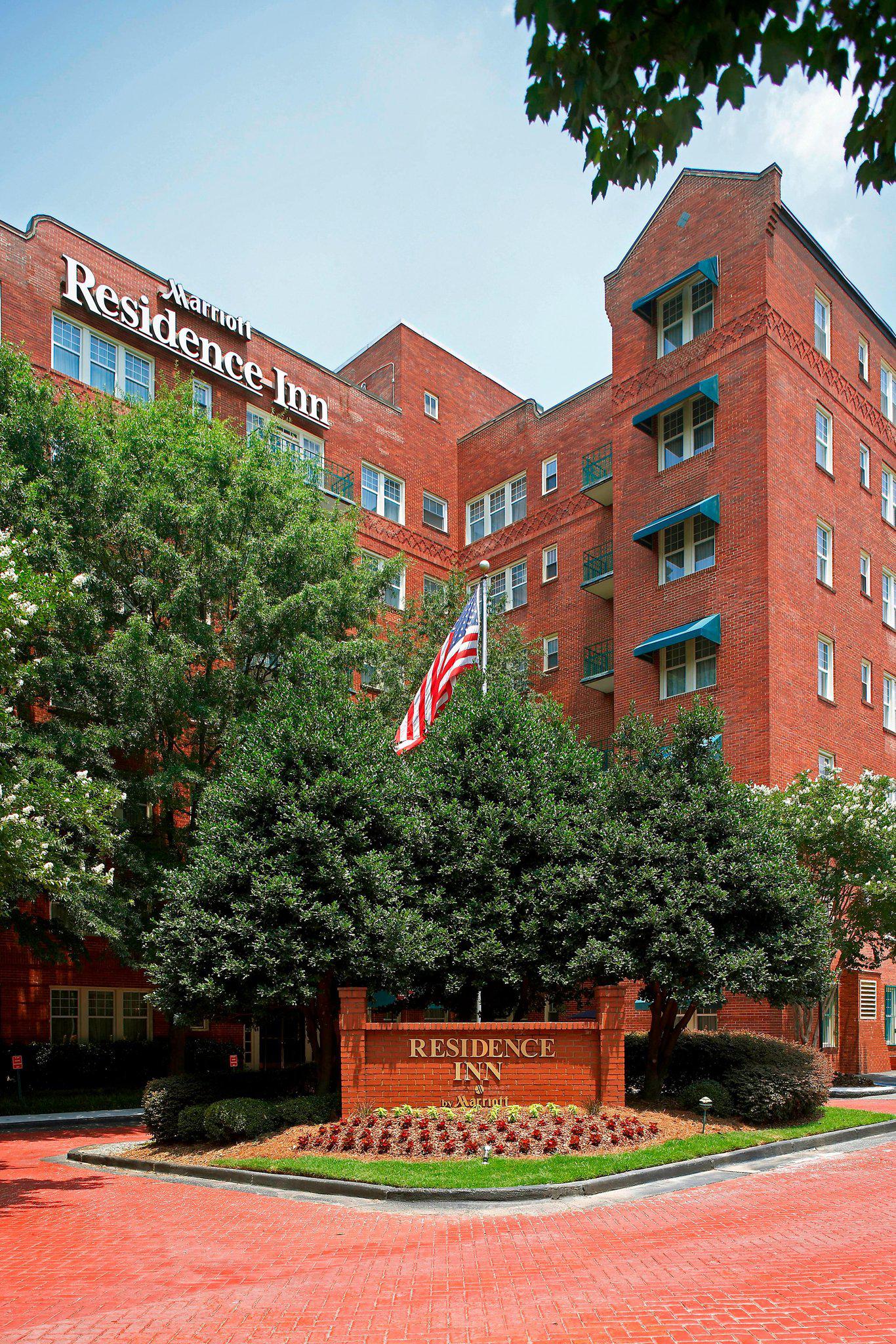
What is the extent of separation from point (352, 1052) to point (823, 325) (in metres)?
26.2

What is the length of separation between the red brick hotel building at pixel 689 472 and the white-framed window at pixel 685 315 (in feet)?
0.21

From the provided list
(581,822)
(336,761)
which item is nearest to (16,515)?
(336,761)

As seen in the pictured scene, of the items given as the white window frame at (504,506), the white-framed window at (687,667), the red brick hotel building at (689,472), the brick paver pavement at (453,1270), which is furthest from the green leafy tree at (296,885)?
the white window frame at (504,506)

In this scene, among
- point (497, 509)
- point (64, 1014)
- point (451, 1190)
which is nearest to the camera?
point (451, 1190)

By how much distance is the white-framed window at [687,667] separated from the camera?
99.1ft

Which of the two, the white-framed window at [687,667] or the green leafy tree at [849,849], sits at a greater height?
the white-framed window at [687,667]

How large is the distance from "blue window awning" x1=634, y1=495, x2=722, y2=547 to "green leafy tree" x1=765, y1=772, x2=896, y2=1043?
766 cm

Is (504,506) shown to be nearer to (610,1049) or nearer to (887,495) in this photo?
(887,495)

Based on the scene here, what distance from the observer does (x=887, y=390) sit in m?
37.0

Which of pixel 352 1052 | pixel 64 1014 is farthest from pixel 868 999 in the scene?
pixel 64 1014

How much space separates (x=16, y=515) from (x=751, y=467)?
18090 mm

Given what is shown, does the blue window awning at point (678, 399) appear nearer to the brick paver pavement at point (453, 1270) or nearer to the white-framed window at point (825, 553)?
the white-framed window at point (825, 553)

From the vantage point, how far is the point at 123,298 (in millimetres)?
32344

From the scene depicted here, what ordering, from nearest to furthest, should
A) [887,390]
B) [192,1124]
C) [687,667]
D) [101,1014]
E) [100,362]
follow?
[192,1124]
[101,1014]
[687,667]
[100,362]
[887,390]
